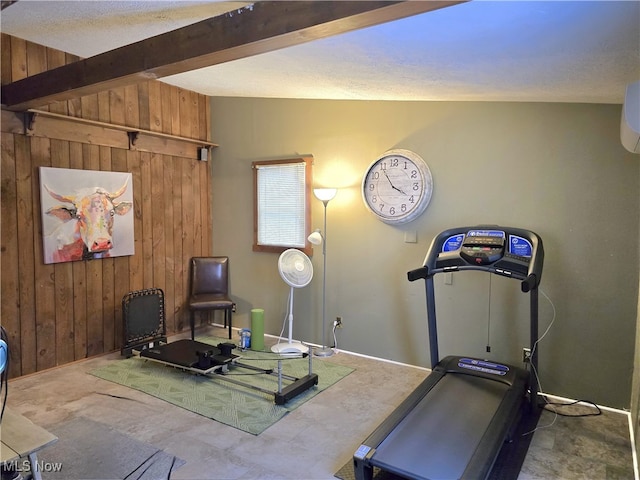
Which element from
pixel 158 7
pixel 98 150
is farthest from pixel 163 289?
pixel 158 7

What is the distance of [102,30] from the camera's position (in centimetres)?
310

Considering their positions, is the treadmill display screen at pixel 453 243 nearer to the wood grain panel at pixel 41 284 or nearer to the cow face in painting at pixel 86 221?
the cow face in painting at pixel 86 221

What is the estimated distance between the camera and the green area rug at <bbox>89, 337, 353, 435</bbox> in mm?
3182

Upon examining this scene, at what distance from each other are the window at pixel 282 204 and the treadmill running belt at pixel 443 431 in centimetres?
229

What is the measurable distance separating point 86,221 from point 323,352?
272 cm

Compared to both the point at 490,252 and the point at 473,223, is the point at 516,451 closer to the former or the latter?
the point at 490,252

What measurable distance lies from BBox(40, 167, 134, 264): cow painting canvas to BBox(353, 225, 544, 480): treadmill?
3.11 metres

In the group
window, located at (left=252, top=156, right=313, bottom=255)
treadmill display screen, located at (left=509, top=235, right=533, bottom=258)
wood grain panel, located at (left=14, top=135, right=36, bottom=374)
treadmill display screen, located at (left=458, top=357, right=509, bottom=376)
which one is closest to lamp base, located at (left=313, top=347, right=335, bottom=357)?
window, located at (left=252, top=156, right=313, bottom=255)

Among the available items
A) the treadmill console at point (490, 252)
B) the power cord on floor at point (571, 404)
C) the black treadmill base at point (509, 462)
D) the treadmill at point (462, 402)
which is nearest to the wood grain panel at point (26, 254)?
the black treadmill base at point (509, 462)

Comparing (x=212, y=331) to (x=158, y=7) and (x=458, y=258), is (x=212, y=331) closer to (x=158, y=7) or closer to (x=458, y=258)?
(x=458, y=258)

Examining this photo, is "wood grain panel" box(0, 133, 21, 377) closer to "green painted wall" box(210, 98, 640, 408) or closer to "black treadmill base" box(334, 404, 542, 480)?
"green painted wall" box(210, 98, 640, 408)

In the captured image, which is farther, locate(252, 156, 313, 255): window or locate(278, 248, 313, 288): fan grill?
locate(252, 156, 313, 255): window

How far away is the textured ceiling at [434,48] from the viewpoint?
1736 mm

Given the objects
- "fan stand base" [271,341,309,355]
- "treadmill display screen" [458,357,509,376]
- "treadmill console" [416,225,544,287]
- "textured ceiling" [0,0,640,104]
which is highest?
"textured ceiling" [0,0,640,104]
